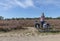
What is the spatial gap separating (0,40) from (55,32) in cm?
511

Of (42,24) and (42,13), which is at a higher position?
(42,13)

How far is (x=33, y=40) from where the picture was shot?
11133mm

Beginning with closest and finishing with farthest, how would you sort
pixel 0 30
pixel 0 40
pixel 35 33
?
pixel 0 40 < pixel 35 33 < pixel 0 30

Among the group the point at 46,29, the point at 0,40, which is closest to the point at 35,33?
the point at 46,29

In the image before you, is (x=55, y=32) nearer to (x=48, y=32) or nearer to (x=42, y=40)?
(x=48, y=32)

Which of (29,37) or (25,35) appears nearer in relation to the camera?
(29,37)

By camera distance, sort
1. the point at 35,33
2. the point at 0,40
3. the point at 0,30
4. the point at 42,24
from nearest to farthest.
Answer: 1. the point at 0,40
2. the point at 35,33
3. the point at 0,30
4. the point at 42,24

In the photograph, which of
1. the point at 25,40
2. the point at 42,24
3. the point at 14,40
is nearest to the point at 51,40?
the point at 25,40

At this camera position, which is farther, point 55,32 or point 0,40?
point 55,32

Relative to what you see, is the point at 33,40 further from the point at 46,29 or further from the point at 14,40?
the point at 46,29

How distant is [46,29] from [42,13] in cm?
184

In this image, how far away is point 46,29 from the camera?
1523 centimetres

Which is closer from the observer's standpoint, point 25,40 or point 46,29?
point 25,40

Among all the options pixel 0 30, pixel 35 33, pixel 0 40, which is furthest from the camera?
pixel 0 30
